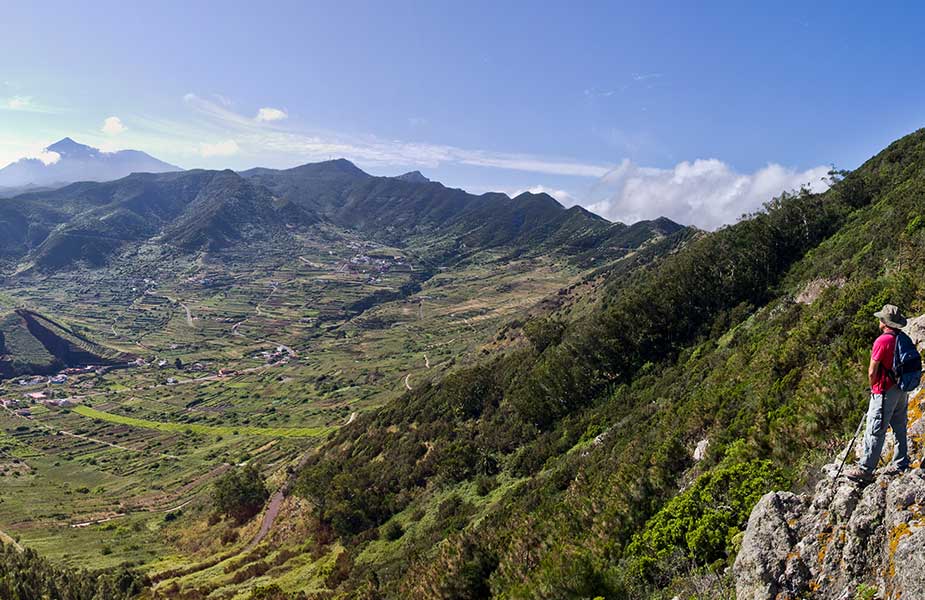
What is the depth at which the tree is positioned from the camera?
66875 mm

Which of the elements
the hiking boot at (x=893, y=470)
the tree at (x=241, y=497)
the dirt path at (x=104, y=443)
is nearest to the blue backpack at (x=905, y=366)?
the hiking boot at (x=893, y=470)

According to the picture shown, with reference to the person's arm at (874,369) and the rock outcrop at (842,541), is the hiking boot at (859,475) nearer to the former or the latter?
the rock outcrop at (842,541)

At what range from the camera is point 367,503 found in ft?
161

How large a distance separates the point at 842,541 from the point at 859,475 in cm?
132

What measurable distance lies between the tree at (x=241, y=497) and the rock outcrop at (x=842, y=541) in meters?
70.3

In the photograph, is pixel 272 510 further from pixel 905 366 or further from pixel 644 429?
pixel 905 366

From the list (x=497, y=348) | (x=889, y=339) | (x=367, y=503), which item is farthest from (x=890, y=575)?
(x=497, y=348)

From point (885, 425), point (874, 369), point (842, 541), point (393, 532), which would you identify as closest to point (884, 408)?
point (885, 425)

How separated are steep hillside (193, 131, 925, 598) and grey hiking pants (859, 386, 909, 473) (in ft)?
10.3

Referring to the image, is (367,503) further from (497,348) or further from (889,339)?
(497,348)

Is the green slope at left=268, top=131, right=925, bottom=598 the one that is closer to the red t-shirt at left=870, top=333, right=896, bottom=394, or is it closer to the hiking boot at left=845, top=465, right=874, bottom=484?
the hiking boot at left=845, top=465, right=874, bottom=484

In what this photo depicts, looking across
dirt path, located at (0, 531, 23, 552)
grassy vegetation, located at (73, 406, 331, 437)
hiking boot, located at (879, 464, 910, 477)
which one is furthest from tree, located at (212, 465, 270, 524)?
hiking boot, located at (879, 464, 910, 477)

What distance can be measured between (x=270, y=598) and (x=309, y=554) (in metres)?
12.1

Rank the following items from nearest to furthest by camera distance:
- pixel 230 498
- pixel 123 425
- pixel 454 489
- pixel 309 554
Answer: pixel 454 489 < pixel 309 554 < pixel 230 498 < pixel 123 425
